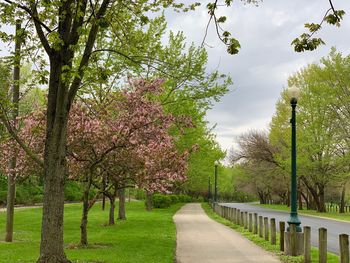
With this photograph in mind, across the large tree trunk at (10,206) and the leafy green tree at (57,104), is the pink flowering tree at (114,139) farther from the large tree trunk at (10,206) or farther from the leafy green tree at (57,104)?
the leafy green tree at (57,104)

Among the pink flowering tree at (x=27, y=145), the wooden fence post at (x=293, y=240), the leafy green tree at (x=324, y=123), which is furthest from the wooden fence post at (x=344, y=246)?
the leafy green tree at (x=324, y=123)

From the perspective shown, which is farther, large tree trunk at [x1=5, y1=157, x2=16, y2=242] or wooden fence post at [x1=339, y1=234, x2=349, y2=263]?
large tree trunk at [x1=5, y1=157, x2=16, y2=242]

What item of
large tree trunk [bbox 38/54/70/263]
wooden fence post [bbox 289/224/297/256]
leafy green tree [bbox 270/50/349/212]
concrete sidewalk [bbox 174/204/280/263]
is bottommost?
concrete sidewalk [bbox 174/204/280/263]

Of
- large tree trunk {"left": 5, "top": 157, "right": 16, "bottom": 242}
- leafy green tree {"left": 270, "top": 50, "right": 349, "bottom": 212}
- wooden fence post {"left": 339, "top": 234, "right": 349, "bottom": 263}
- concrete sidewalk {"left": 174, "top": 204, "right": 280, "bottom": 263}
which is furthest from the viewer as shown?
leafy green tree {"left": 270, "top": 50, "right": 349, "bottom": 212}

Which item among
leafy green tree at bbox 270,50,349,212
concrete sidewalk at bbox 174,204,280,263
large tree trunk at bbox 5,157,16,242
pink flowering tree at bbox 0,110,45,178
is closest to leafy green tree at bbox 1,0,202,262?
concrete sidewalk at bbox 174,204,280,263

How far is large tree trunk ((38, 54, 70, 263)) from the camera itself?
31.4 ft

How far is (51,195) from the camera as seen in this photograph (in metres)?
9.66

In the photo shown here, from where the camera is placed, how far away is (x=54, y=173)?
383 inches

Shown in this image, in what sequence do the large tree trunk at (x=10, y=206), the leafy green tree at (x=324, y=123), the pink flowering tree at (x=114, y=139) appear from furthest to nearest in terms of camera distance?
the leafy green tree at (x=324, y=123)
the large tree trunk at (x=10, y=206)
the pink flowering tree at (x=114, y=139)

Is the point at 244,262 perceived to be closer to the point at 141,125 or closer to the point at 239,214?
the point at 141,125

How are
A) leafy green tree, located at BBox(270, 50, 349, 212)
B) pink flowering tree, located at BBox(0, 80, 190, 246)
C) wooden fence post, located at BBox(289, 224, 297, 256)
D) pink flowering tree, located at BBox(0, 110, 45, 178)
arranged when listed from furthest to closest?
leafy green tree, located at BBox(270, 50, 349, 212) → pink flowering tree, located at BBox(0, 110, 45, 178) → pink flowering tree, located at BBox(0, 80, 190, 246) → wooden fence post, located at BBox(289, 224, 297, 256)

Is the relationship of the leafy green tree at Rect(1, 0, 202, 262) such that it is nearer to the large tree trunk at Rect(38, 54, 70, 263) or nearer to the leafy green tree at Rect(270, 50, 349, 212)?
the large tree trunk at Rect(38, 54, 70, 263)

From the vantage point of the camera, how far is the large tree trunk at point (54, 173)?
959cm

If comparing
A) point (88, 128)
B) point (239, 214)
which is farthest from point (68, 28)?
point (239, 214)
